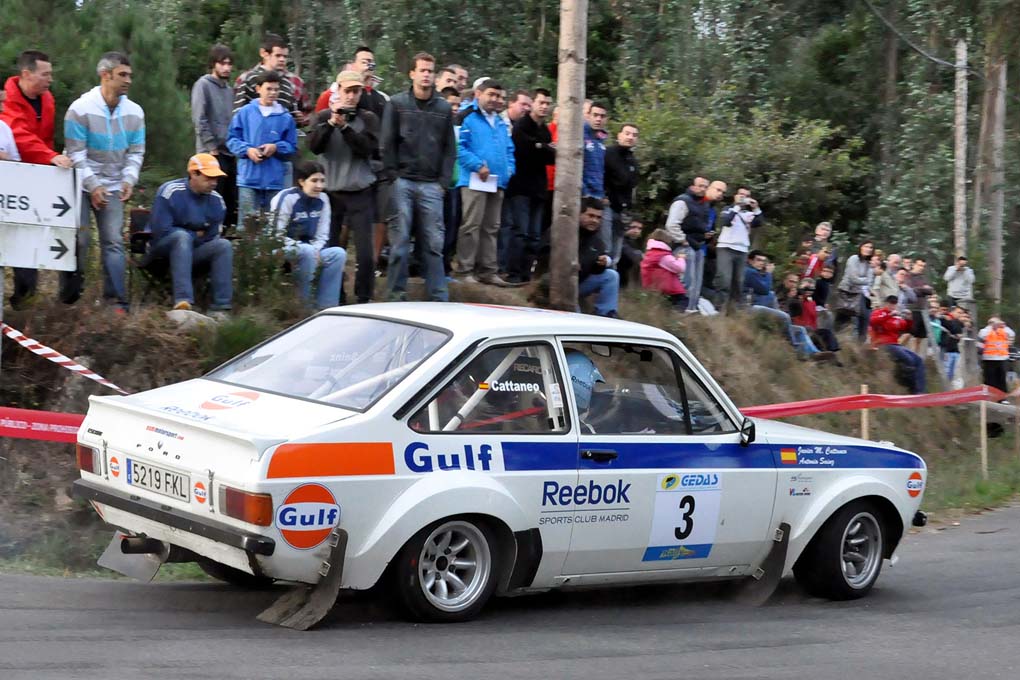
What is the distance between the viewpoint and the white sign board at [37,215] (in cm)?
846

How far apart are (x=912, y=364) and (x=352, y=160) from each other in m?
10.3

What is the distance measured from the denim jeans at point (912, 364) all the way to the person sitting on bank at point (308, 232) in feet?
33.4

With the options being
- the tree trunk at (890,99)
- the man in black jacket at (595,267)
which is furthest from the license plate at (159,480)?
the tree trunk at (890,99)

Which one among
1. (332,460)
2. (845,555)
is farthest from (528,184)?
(332,460)

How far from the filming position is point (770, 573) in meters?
7.84

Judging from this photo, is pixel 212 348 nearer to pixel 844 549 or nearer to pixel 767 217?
pixel 844 549

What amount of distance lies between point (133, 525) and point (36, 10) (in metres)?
13.7

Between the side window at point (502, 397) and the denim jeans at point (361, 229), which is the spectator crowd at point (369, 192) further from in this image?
the side window at point (502, 397)

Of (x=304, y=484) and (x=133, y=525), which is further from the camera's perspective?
(x=133, y=525)

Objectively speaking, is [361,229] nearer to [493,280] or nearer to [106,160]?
[493,280]

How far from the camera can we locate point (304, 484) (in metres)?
5.89

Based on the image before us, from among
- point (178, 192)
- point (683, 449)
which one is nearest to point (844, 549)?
point (683, 449)

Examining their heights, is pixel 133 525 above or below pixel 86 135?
below

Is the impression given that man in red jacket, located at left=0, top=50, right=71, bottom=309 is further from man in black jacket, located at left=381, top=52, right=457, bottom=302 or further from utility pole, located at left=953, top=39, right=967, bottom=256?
utility pole, located at left=953, top=39, right=967, bottom=256
